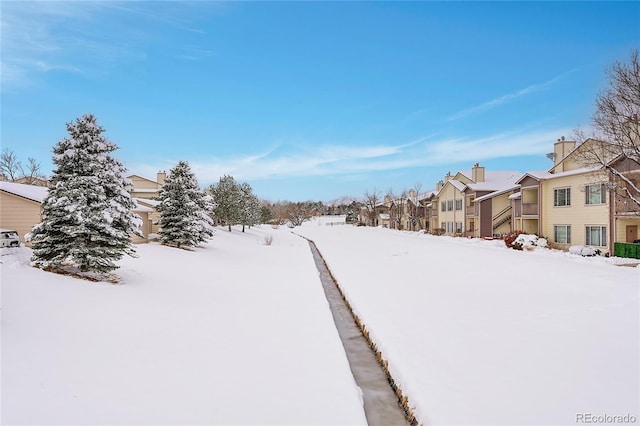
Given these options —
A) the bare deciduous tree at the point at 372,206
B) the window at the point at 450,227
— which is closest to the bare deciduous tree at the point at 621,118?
the window at the point at 450,227

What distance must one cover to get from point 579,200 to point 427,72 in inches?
559

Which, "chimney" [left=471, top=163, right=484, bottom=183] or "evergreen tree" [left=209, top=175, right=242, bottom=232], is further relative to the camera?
"chimney" [left=471, top=163, right=484, bottom=183]

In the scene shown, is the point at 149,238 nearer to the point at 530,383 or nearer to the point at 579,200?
the point at 530,383

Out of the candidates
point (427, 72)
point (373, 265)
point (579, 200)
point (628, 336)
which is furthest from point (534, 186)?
point (628, 336)

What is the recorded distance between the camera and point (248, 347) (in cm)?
881

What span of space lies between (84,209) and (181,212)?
14558 millimetres

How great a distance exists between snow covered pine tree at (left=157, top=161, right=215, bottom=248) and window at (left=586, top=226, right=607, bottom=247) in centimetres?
2672

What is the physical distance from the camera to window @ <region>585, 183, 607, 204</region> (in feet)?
83.2

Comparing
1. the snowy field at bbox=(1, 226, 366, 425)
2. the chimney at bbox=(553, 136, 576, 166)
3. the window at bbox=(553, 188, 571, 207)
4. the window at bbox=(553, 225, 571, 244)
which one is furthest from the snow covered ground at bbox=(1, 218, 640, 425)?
the chimney at bbox=(553, 136, 576, 166)

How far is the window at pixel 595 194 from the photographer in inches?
998

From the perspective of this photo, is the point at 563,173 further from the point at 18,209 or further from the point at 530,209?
the point at 18,209

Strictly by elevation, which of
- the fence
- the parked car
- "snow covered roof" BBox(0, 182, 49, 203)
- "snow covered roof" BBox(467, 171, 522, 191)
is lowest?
the fence

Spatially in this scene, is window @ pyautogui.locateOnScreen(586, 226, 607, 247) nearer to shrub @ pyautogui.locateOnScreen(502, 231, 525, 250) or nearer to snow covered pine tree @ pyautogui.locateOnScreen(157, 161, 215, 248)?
shrub @ pyautogui.locateOnScreen(502, 231, 525, 250)

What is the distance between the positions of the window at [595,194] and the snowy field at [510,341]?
27.4 ft
